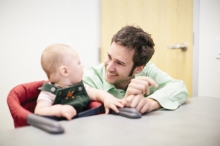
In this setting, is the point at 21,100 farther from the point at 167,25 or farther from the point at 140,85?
the point at 167,25

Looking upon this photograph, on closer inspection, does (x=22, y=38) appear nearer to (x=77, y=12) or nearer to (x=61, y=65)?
(x=77, y=12)

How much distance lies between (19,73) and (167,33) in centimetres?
147

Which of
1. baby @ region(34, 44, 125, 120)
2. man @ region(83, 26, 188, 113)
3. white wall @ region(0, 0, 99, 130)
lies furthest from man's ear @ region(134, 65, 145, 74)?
white wall @ region(0, 0, 99, 130)

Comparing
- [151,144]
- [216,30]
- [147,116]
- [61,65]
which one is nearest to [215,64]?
[216,30]

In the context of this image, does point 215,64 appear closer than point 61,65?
No

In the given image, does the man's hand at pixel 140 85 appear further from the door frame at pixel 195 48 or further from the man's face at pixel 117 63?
the door frame at pixel 195 48

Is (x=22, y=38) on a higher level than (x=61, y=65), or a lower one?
higher

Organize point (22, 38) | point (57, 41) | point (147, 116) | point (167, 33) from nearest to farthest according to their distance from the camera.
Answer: point (147, 116), point (167, 33), point (22, 38), point (57, 41)

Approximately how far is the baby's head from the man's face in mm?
189

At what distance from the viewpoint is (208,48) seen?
1695mm

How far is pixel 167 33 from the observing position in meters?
2.00

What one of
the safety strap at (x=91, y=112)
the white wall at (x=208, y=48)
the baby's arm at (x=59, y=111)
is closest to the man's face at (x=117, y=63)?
the safety strap at (x=91, y=112)

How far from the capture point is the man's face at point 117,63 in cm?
117

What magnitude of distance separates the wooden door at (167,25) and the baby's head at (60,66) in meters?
1.13
